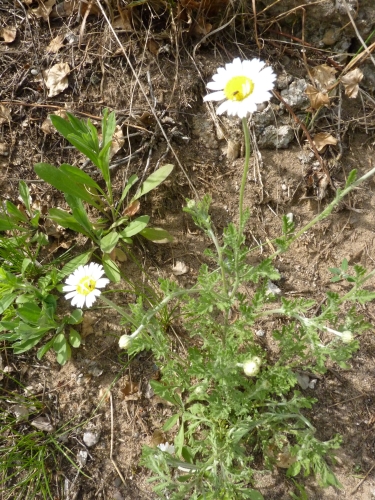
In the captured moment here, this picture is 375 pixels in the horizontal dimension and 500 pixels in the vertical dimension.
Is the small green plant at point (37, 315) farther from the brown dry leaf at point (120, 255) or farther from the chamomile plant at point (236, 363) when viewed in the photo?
the chamomile plant at point (236, 363)

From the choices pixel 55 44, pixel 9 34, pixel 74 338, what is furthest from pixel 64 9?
pixel 74 338

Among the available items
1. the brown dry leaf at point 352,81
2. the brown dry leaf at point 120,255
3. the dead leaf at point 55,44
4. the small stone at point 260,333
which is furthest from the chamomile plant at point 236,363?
the dead leaf at point 55,44

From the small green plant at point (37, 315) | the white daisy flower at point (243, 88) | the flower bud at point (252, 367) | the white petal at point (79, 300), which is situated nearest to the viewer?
the white daisy flower at point (243, 88)

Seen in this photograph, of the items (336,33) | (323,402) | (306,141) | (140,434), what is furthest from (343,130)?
(140,434)

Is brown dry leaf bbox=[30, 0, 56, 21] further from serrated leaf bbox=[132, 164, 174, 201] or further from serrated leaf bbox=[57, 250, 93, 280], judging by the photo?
serrated leaf bbox=[57, 250, 93, 280]

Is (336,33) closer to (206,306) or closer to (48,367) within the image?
(206,306)

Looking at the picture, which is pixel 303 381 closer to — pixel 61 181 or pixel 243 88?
pixel 243 88

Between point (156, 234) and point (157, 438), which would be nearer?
point (157, 438)

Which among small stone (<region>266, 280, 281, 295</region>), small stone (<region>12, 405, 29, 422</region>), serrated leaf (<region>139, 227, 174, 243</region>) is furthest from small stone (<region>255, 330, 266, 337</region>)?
small stone (<region>12, 405, 29, 422</region>)
